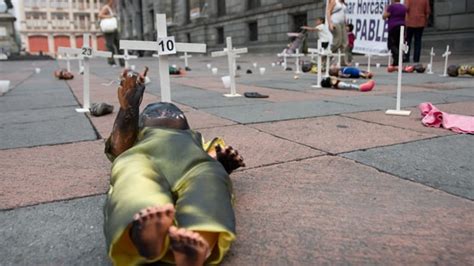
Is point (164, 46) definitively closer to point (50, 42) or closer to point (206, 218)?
point (206, 218)

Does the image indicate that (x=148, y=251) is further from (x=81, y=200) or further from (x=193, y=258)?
(x=81, y=200)

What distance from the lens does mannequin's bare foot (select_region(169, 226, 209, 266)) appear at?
127 centimetres

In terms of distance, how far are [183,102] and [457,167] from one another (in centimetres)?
369

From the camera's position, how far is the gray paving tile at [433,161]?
89.5 inches

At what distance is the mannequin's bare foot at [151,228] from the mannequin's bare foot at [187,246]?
34 mm

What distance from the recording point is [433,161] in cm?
264

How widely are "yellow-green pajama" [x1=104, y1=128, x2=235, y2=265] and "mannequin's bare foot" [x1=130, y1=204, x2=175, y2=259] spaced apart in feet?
0.16

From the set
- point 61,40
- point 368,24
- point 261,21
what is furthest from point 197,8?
point 61,40

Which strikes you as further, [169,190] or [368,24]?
[368,24]

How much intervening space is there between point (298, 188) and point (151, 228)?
1087mm

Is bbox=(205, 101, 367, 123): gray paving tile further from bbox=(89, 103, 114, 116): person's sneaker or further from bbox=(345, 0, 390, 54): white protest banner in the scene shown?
bbox=(345, 0, 390, 54): white protest banner

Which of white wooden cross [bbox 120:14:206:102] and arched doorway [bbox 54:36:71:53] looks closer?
white wooden cross [bbox 120:14:206:102]

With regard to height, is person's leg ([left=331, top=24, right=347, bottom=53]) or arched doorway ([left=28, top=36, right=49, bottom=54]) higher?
arched doorway ([left=28, top=36, right=49, bottom=54])

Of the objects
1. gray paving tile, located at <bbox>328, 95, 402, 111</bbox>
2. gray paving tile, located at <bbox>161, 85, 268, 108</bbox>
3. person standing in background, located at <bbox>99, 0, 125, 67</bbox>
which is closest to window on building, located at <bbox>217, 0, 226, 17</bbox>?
person standing in background, located at <bbox>99, 0, 125, 67</bbox>
